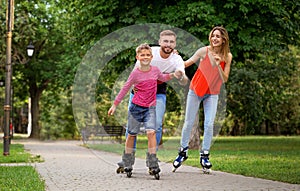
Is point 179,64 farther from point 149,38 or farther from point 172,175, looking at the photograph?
point 149,38

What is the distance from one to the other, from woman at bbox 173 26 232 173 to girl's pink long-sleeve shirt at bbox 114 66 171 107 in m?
0.65

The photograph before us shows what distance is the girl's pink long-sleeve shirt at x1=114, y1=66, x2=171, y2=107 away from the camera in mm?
8000

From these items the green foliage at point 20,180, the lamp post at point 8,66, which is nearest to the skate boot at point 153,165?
the green foliage at point 20,180

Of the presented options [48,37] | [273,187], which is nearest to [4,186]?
[273,187]

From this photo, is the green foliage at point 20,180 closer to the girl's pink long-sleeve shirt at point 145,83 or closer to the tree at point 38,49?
the girl's pink long-sleeve shirt at point 145,83

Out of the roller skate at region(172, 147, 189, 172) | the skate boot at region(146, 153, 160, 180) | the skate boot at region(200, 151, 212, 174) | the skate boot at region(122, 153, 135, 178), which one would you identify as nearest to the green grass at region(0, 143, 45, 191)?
the skate boot at region(122, 153, 135, 178)

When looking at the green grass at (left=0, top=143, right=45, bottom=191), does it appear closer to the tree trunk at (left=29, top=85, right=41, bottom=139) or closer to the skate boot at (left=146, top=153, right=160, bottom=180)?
the skate boot at (left=146, top=153, right=160, bottom=180)

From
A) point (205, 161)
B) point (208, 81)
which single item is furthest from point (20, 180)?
point (208, 81)

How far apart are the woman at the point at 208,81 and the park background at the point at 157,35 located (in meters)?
2.07

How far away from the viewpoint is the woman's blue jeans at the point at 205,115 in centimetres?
858

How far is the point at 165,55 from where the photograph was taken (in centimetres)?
813

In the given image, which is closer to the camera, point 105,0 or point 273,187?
point 273,187

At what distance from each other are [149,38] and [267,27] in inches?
189

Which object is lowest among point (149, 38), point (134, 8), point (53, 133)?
point (53, 133)
